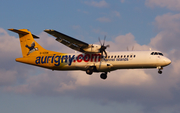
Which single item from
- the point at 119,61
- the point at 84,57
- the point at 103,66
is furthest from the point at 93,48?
the point at 119,61

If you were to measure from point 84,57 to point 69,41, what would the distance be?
8.57 feet

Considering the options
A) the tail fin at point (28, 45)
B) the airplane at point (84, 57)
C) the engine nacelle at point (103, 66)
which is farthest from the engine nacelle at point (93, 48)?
the tail fin at point (28, 45)

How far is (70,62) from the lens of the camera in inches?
1210

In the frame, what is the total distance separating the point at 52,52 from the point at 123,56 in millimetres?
9292

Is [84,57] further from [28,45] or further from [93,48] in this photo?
[28,45]

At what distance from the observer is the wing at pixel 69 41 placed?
27812 mm

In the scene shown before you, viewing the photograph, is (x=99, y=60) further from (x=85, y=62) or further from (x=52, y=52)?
(x=52, y=52)

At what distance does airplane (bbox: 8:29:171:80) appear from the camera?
27.7 meters

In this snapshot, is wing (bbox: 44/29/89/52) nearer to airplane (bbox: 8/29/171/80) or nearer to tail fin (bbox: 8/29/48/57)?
airplane (bbox: 8/29/171/80)

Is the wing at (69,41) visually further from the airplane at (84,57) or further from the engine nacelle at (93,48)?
the engine nacelle at (93,48)

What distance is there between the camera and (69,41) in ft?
95.9

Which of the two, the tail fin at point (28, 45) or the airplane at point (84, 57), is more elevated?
the tail fin at point (28, 45)

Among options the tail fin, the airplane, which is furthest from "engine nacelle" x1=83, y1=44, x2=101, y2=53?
the tail fin

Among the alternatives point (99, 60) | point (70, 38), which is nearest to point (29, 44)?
point (70, 38)
